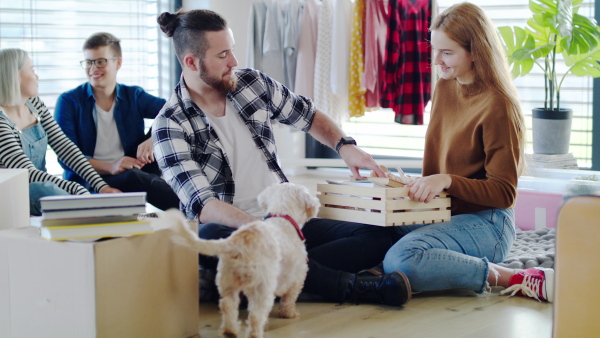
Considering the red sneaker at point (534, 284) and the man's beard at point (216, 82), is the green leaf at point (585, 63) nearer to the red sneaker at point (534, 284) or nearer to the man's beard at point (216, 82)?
the red sneaker at point (534, 284)

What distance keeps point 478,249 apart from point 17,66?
210 centimetres

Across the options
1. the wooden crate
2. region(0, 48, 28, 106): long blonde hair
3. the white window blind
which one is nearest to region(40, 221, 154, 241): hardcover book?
the wooden crate

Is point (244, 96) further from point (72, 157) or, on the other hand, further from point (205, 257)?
point (72, 157)

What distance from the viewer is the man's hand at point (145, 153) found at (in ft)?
11.4

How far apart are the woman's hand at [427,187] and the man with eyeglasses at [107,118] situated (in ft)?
4.74

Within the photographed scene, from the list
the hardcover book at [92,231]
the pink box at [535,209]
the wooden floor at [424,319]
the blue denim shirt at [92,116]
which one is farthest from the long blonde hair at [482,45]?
the blue denim shirt at [92,116]

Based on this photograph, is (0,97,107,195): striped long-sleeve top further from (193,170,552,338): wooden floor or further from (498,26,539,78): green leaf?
(498,26,539,78): green leaf

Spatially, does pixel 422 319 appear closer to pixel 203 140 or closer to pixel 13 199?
pixel 203 140

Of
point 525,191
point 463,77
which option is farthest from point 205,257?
point 525,191

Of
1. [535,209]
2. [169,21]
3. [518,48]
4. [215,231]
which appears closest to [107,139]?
[169,21]

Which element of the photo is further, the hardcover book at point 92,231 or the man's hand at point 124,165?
the man's hand at point 124,165

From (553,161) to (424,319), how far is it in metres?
2.17

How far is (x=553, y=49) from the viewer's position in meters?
4.12

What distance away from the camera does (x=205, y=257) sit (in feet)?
7.96
